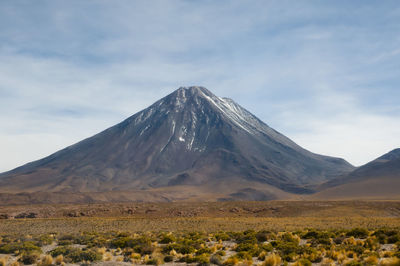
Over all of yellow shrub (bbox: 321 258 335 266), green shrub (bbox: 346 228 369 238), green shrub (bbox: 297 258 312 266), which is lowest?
green shrub (bbox: 346 228 369 238)

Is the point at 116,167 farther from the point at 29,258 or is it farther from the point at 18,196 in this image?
the point at 29,258

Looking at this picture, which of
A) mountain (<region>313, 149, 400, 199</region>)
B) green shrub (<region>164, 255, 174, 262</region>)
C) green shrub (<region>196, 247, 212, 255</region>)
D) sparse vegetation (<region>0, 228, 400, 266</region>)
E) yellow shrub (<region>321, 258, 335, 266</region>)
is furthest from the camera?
mountain (<region>313, 149, 400, 199</region>)

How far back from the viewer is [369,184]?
132125mm

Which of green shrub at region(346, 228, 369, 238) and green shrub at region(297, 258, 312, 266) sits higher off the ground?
green shrub at region(297, 258, 312, 266)

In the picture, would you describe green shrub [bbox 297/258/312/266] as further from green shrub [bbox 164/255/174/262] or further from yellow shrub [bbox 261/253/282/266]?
green shrub [bbox 164/255/174/262]

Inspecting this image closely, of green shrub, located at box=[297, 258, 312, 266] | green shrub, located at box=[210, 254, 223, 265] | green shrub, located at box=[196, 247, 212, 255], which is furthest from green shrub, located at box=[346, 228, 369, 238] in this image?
green shrub, located at box=[210, 254, 223, 265]

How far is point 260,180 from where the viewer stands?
16825cm

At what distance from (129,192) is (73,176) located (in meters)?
54.7

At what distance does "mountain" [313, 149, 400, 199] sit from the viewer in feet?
391

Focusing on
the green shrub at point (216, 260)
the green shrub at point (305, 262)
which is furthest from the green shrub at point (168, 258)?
the green shrub at point (305, 262)

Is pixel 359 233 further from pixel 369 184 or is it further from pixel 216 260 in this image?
pixel 369 184

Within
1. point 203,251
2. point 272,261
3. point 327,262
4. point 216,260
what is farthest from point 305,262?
point 203,251

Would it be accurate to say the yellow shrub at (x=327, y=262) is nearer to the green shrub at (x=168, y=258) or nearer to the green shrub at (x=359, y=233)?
the green shrub at (x=168, y=258)

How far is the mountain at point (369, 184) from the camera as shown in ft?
391
